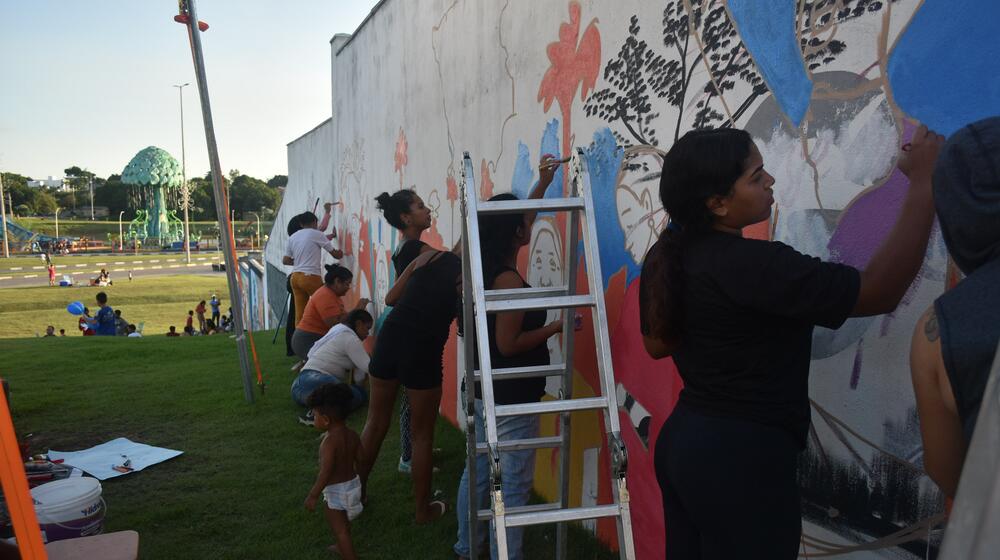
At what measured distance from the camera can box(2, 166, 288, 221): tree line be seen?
8781 centimetres

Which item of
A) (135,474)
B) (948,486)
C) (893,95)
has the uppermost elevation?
(893,95)

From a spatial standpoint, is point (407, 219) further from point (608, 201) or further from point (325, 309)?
point (325, 309)

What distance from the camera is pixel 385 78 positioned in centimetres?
756

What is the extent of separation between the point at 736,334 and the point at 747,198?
32 cm

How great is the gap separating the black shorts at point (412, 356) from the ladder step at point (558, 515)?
163cm

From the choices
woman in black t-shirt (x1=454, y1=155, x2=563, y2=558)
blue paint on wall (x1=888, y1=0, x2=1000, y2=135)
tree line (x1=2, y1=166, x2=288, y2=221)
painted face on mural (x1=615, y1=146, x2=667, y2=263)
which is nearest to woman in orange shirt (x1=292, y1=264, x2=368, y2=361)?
woman in black t-shirt (x1=454, y1=155, x2=563, y2=558)

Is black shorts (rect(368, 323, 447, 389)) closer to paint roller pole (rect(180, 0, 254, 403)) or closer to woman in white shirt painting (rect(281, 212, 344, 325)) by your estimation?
paint roller pole (rect(180, 0, 254, 403))

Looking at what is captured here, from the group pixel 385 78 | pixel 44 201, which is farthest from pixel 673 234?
pixel 44 201

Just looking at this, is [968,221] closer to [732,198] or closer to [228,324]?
[732,198]

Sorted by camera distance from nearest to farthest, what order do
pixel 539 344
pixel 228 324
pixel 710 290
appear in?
pixel 710 290 → pixel 539 344 → pixel 228 324

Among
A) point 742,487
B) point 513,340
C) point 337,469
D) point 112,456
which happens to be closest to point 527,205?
point 513,340

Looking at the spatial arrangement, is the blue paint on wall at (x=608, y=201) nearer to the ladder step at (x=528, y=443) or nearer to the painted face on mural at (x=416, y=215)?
the ladder step at (x=528, y=443)

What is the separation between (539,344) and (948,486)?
1.79 meters

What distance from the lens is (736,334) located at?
1579 millimetres
